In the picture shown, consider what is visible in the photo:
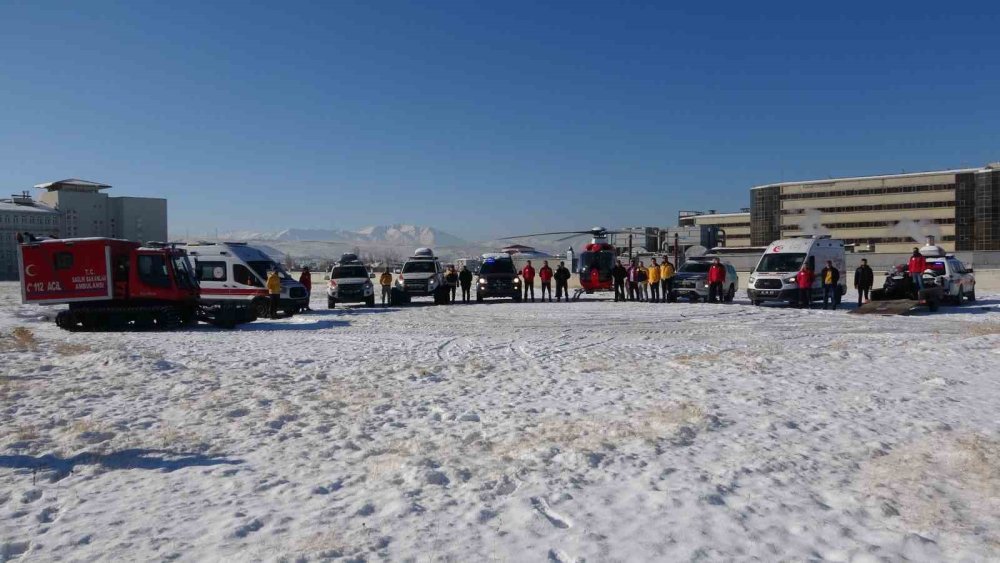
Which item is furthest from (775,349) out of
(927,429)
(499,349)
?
(927,429)

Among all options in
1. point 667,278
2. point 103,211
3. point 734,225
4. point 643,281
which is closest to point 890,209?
point 734,225

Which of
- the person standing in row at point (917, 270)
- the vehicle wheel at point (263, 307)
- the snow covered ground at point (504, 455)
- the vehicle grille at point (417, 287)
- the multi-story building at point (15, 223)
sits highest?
the multi-story building at point (15, 223)

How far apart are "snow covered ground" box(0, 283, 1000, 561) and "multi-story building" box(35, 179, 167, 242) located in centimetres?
7363

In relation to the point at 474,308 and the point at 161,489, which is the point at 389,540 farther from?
the point at 474,308

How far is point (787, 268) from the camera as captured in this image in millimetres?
23375

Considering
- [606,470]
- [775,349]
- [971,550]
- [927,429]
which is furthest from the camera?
[775,349]

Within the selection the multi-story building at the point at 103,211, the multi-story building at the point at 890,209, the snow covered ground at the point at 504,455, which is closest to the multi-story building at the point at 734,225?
the multi-story building at the point at 890,209

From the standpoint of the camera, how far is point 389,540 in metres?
4.49

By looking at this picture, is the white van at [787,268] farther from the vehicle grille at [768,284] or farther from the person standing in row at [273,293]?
the person standing in row at [273,293]

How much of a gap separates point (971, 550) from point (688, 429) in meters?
3.00

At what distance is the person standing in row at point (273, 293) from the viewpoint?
21000mm

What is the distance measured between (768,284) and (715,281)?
2.38 metres

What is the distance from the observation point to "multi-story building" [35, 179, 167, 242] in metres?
75.1

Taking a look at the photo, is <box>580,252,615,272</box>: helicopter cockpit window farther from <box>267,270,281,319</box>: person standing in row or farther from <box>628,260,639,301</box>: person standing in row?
<box>267,270,281,319</box>: person standing in row
